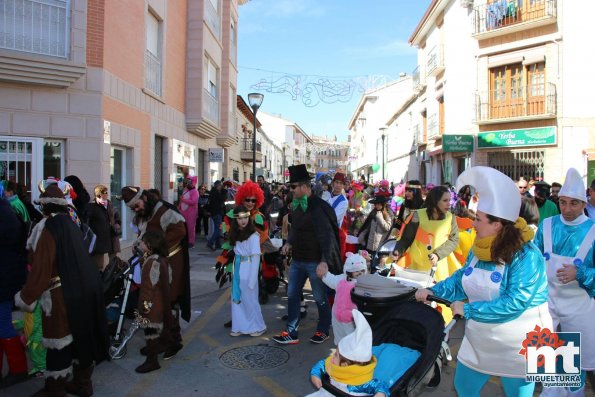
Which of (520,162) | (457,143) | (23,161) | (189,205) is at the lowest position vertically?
(189,205)

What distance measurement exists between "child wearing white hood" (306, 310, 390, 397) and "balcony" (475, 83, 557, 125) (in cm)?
1657

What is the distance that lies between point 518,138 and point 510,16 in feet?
15.9

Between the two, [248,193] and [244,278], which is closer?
[244,278]

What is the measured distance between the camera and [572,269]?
10.3 feet

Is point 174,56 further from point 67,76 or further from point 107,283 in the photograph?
point 107,283

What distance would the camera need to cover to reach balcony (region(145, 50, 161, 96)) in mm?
11578

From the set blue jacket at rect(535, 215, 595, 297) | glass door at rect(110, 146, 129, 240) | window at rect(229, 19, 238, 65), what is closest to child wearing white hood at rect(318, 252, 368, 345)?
blue jacket at rect(535, 215, 595, 297)

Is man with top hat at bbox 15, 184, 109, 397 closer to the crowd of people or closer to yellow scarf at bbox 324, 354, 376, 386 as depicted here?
the crowd of people

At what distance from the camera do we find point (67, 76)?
26.6ft

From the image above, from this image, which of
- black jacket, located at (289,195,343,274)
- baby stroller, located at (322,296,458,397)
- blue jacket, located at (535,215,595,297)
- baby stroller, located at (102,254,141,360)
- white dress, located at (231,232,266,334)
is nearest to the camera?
baby stroller, located at (322,296,458,397)

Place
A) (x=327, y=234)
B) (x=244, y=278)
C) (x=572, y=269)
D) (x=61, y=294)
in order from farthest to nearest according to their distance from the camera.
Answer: (x=244, y=278) → (x=327, y=234) → (x=61, y=294) → (x=572, y=269)

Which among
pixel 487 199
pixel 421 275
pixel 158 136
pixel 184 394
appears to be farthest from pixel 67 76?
pixel 487 199

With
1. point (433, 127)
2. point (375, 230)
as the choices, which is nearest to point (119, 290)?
point (375, 230)

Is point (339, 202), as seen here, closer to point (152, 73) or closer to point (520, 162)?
point (152, 73)
